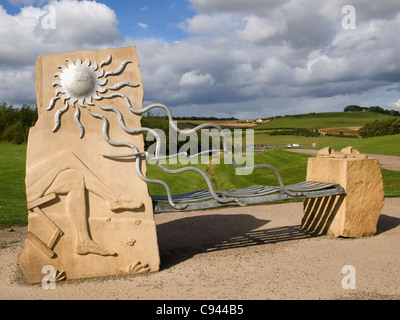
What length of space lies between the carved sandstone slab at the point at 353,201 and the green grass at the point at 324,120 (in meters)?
56.4

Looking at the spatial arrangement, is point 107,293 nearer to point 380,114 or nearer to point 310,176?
point 310,176

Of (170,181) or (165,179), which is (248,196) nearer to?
(170,181)

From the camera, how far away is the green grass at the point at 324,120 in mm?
66394

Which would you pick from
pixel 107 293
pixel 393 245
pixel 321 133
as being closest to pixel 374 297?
pixel 393 245

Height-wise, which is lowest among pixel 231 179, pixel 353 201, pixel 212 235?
pixel 212 235

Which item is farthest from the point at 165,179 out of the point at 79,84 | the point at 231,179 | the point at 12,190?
the point at 79,84

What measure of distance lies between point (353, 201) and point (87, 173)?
581 centimetres

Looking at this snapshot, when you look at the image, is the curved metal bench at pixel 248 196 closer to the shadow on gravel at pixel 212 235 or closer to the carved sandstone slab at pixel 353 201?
the carved sandstone slab at pixel 353 201

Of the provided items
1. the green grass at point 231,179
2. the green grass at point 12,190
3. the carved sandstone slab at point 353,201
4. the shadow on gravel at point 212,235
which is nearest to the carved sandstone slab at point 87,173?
the shadow on gravel at point 212,235

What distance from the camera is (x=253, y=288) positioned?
565cm

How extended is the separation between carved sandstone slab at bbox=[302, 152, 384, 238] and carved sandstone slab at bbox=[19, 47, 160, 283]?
4373 millimetres

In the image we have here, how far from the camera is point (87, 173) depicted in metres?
6.27

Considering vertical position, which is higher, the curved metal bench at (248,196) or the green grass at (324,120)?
the green grass at (324,120)

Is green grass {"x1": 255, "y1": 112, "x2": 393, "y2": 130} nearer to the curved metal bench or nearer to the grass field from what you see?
the grass field
